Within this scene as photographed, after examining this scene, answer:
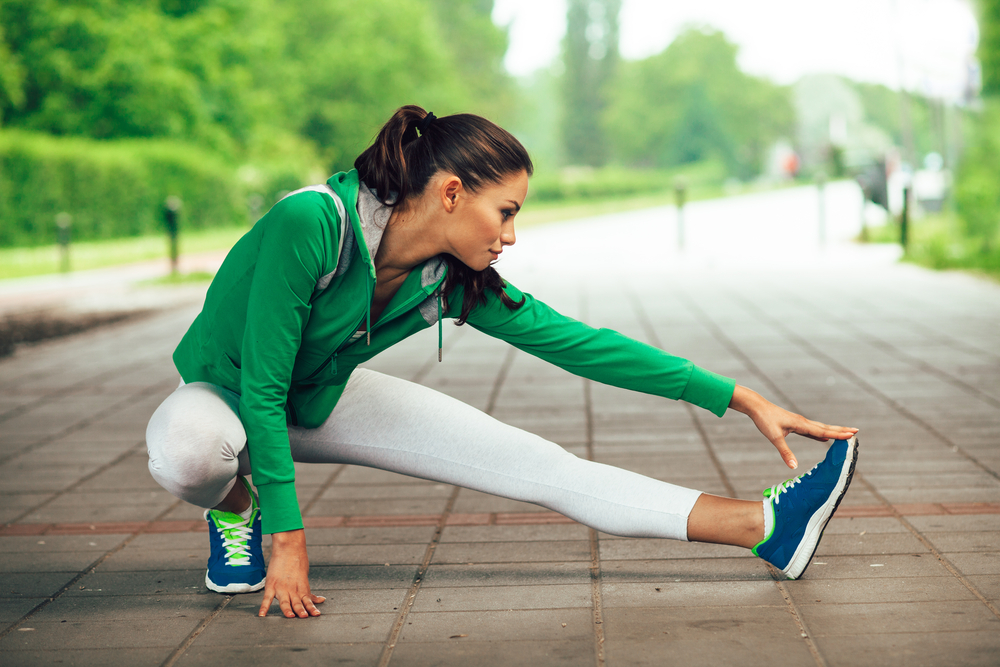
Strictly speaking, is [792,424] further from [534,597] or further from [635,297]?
[635,297]

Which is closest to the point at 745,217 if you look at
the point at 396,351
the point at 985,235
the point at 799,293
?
the point at 985,235

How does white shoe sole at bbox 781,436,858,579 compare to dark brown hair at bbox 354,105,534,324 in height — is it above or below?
below

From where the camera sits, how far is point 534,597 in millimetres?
2795

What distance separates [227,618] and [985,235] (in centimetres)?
1234

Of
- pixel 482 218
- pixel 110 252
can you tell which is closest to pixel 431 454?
pixel 482 218

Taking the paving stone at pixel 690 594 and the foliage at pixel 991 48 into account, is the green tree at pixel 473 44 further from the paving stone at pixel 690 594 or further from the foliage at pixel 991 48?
the paving stone at pixel 690 594

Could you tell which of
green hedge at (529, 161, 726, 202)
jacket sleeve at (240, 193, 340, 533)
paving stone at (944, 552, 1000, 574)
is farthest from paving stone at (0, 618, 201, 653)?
green hedge at (529, 161, 726, 202)

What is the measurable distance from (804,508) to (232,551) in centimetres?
156

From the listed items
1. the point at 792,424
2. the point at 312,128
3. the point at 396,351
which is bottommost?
the point at 396,351

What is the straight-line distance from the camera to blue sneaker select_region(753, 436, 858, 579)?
2.70 metres

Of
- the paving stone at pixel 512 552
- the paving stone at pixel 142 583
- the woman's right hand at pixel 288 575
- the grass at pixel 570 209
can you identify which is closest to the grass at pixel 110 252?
the grass at pixel 570 209

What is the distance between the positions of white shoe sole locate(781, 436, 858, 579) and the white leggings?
12.3 inches

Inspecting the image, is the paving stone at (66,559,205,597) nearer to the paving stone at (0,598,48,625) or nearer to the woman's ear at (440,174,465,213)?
the paving stone at (0,598,48,625)

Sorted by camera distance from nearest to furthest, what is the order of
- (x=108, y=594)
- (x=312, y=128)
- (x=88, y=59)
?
1. (x=108, y=594)
2. (x=88, y=59)
3. (x=312, y=128)
